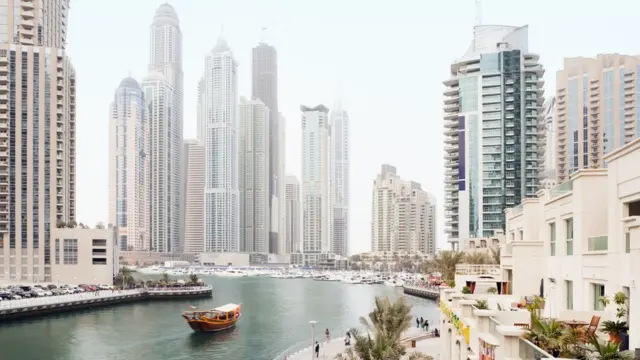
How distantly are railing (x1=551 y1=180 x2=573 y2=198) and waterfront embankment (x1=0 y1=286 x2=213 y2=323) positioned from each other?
61.9 metres

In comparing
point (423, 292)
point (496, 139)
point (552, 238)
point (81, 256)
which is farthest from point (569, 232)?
point (496, 139)

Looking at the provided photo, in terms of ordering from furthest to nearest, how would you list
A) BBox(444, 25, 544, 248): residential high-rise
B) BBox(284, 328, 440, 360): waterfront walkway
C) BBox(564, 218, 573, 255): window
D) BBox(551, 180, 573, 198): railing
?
BBox(444, 25, 544, 248): residential high-rise < BBox(284, 328, 440, 360): waterfront walkway < BBox(551, 180, 573, 198): railing < BBox(564, 218, 573, 255): window

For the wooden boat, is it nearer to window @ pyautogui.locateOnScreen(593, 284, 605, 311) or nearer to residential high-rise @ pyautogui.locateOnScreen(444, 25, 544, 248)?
window @ pyautogui.locateOnScreen(593, 284, 605, 311)

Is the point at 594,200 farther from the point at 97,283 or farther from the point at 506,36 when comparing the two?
the point at 506,36

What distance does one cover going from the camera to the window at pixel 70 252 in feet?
340

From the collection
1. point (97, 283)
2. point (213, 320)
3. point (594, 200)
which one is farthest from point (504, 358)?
point (97, 283)

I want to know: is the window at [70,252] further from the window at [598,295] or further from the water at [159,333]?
the window at [598,295]

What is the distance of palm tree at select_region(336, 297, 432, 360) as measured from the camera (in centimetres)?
2495

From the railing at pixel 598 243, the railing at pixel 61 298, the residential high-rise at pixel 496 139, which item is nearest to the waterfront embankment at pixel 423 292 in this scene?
the residential high-rise at pixel 496 139

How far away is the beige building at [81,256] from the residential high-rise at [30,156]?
4.86 feet

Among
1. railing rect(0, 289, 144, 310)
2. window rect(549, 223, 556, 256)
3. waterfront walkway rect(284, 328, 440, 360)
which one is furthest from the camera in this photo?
railing rect(0, 289, 144, 310)

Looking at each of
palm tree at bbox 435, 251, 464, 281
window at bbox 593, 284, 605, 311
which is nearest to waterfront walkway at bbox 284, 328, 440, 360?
palm tree at bbox 435, 251, 464, 281

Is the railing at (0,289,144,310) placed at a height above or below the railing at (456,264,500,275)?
below

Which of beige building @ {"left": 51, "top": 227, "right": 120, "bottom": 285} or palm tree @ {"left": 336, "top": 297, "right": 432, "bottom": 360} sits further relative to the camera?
beige building @ {"left": 51, "top": 227, "right": 120, "bottom": 285}
